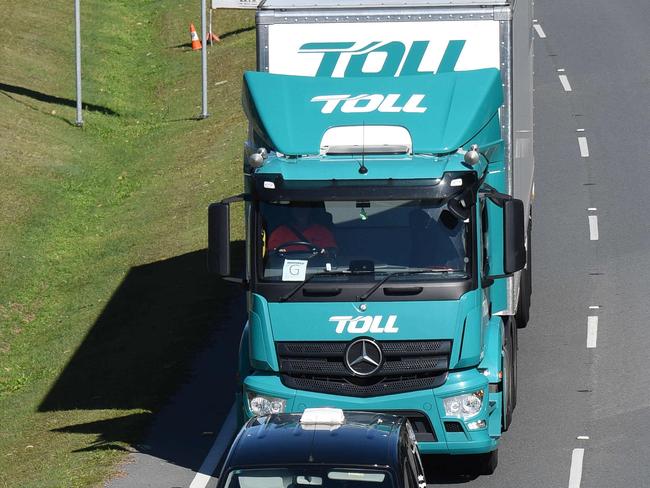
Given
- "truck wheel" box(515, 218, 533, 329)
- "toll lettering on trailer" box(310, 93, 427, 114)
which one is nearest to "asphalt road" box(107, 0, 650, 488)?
"truck wheel" box(515, 218, 533, 329)

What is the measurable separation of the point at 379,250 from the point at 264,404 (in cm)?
194

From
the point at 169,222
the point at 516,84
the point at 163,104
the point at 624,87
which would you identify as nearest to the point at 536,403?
the point at 516,84

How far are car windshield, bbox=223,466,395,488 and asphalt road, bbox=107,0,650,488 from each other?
16.3 ft

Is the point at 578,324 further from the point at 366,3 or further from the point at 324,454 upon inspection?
the point at 324,454

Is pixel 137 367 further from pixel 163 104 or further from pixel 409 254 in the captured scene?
pixel 163 104

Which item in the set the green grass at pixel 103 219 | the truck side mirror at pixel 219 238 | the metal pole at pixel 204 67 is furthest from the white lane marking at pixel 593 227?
the metal pole at pixel 204 67

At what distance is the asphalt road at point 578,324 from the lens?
53.1 ft

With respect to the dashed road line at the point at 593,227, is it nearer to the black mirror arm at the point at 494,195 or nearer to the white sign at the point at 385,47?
the white sign at the point at 385,47

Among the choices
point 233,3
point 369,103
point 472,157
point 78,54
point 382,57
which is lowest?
point 472,157

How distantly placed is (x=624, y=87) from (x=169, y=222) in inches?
465

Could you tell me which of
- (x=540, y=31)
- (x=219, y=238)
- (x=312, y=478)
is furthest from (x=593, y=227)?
(x=312, y=478)

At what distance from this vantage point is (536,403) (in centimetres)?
1811

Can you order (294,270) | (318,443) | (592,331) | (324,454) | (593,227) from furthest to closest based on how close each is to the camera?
(593,227) → (592,331) → (294,270) → (318,443) → (324,454)

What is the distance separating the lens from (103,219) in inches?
1235
